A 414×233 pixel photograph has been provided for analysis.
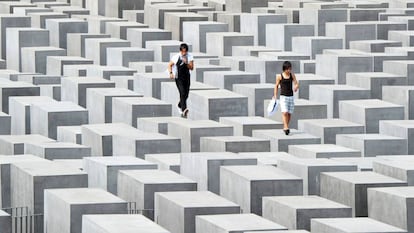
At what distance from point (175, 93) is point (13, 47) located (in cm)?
1004

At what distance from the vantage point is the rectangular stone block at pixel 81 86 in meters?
29.5

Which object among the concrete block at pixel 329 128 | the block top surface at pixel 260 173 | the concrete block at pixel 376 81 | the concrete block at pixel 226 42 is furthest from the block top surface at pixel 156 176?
the concrete block at pixel 226 42

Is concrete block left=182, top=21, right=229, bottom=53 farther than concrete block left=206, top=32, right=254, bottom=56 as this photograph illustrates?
Yes

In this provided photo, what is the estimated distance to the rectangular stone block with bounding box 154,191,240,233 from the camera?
59.0 feet

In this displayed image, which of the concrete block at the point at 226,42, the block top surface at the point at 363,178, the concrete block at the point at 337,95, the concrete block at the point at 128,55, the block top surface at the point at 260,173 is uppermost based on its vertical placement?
the concrete block at the point at 226,42

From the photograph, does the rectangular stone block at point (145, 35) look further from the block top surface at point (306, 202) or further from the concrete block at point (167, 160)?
the block top surface at point (306, 202)

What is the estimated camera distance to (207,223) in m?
17.2

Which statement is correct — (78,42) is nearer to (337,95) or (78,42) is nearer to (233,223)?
(337,95)

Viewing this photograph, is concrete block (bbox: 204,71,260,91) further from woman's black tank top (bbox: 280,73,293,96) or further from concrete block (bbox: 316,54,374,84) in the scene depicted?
woman's black tank top (bbox: 280,73,293,96)

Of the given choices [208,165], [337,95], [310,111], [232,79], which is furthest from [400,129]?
[232,79]

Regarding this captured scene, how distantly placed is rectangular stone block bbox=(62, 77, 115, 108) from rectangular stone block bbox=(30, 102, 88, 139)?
7.02 ft

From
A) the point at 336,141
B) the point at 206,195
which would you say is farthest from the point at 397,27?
the point at 206,195

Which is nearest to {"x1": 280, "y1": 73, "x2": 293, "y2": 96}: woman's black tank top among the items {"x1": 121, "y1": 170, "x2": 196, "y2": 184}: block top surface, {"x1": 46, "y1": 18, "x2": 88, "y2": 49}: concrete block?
{"x1": 121, "y1": 170, "x2": 196, "y2": 184}: block top surface

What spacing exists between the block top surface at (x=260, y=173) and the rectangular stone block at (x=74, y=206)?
6.24 feet
